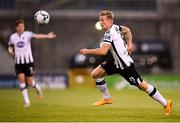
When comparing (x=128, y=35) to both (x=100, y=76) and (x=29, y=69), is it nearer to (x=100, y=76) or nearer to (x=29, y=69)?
(x=100, y=76)

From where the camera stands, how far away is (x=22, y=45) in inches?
834

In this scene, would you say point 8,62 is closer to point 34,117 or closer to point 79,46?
point 79,46

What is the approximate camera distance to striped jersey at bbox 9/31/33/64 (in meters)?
21.1

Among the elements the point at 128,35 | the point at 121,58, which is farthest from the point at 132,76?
the point at 128,35

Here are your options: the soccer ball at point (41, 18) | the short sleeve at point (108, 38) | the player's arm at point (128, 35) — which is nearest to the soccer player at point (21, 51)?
the soccer ball at point (41, 18)

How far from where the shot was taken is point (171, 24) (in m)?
45.1

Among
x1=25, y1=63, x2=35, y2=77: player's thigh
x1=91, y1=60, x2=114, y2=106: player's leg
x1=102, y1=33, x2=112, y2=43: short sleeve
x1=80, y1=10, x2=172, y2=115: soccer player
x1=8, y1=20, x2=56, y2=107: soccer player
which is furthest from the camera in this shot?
x1=25, y1=63, x2=35, y2=77: player's thigh

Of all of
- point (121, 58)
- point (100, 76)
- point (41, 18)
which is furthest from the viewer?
point (41, 18)

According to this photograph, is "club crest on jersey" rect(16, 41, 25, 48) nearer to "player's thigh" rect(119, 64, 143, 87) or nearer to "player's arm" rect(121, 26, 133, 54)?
"player's arm" rect(121, 26, 133, 54)

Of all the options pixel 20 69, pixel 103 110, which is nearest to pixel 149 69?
pixel 20 69

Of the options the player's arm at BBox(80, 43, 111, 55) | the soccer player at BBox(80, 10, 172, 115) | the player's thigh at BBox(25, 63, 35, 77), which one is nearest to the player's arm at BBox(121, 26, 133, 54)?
the soccer player at BBox(80, 10, 172, 115)

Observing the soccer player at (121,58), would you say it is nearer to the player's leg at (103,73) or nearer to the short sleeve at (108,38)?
the short sleeve at (108,38)

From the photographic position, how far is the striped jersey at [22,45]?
21062 millimetres

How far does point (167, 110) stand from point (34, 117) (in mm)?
3147
